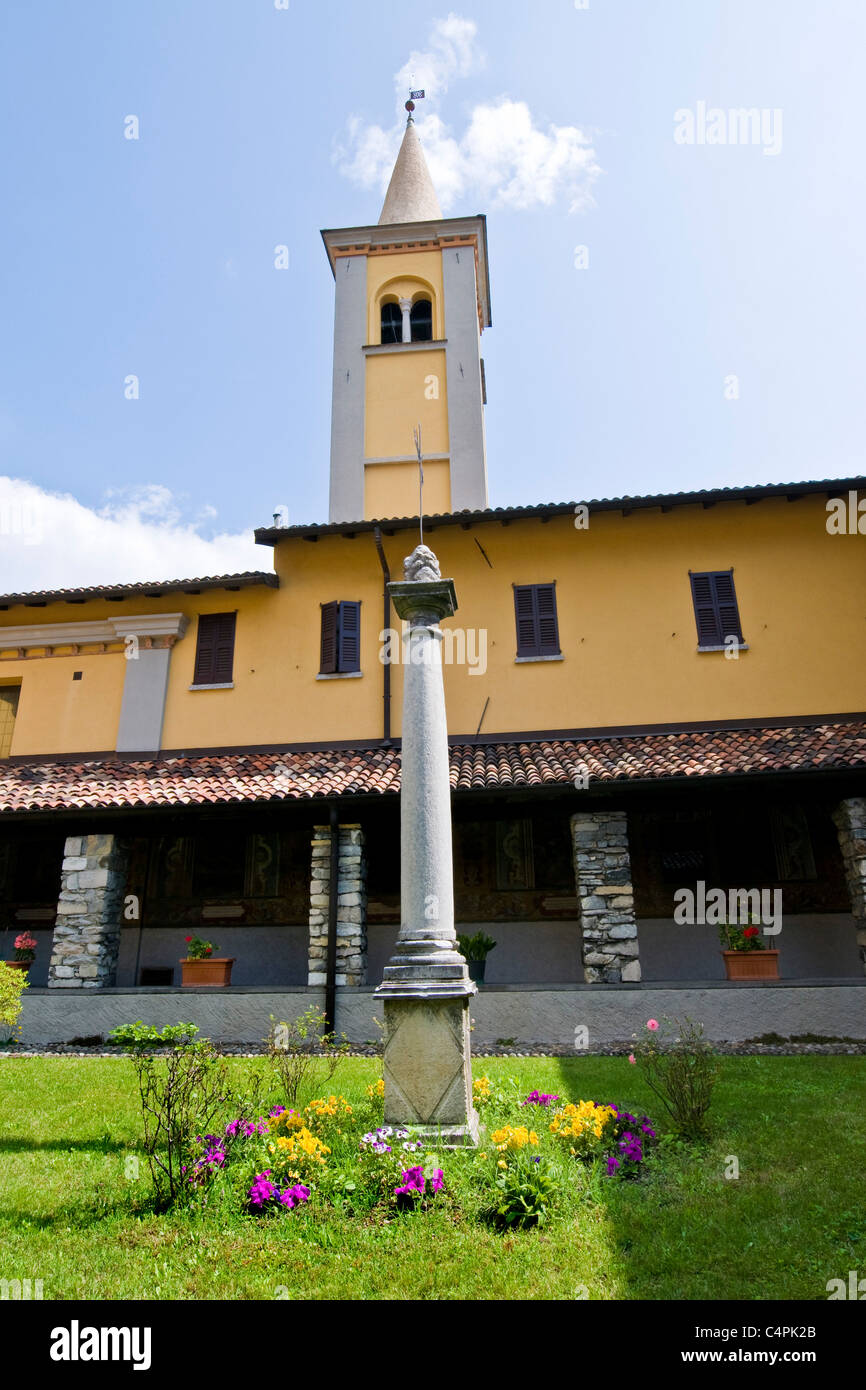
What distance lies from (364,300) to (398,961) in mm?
19306

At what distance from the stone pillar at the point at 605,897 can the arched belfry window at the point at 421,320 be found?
A: 1438 cm

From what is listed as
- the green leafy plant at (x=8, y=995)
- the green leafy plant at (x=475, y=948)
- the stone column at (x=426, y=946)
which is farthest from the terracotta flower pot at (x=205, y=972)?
the stone column at (x=426, y=946)

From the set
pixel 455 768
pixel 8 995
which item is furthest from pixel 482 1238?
pixel 455 768

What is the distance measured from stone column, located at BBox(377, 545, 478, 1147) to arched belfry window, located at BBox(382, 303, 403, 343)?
635 inches

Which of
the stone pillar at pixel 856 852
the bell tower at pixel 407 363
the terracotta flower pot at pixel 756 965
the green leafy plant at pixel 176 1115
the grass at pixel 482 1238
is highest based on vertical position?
the bell tower at pixel 407 363

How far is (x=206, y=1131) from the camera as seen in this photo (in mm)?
5262

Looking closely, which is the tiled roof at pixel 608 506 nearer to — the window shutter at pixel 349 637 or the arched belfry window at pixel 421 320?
the window shutter at pixel 349 637

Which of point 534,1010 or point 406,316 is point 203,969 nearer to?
point 534,1010

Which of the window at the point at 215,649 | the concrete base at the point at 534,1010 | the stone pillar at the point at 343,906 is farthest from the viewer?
the window at the point at 215,649

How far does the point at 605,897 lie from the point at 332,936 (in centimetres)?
380

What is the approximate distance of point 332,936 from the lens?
1107 cm

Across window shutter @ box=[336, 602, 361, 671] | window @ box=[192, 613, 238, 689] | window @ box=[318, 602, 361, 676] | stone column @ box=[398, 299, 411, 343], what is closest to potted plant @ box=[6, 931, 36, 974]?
window @ box=[192, 613, 238, 689]

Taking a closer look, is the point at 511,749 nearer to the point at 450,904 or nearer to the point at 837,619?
the point at 837,619

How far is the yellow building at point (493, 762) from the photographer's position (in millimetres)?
11094
